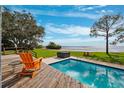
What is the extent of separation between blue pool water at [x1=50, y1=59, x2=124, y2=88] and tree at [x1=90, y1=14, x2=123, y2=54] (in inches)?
182

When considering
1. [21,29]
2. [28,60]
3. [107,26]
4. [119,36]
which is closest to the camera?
[28,60]

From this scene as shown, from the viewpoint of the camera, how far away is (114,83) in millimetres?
6691

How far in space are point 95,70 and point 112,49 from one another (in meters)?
7.62

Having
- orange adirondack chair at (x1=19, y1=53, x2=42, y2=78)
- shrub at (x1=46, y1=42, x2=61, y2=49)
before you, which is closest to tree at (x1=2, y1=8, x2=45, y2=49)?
shrub at (x1=46, y1=42, x2=61, y2=49)

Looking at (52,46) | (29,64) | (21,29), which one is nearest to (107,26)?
(52,46)

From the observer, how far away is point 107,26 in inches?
550

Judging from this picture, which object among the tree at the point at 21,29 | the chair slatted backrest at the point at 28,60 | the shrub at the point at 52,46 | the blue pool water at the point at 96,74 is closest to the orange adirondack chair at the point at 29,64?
the chair slatted backrest at the point at 28,60

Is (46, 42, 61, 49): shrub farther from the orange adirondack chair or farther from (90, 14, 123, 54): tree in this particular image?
the orange adirondack chair

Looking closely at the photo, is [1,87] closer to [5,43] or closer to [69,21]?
[5,43]

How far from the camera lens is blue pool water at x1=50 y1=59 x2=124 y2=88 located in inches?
260

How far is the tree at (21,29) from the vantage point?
12.4 metres

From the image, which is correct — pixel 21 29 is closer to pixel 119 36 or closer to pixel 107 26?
pixel 107 26

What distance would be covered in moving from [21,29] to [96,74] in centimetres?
686

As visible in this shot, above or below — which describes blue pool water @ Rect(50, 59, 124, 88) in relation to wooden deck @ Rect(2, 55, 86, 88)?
below
